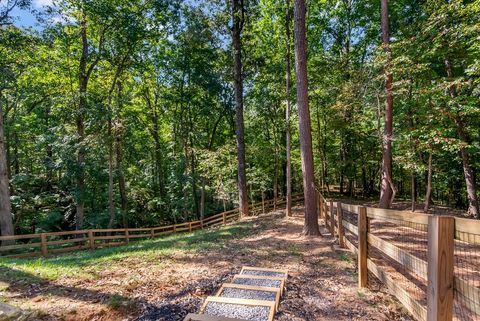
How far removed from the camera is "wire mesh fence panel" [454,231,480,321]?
1.66 meters

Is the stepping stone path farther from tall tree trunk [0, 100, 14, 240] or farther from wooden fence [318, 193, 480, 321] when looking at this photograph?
tall tree trunk [0, 100, 14, 240]

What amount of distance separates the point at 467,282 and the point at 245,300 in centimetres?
220

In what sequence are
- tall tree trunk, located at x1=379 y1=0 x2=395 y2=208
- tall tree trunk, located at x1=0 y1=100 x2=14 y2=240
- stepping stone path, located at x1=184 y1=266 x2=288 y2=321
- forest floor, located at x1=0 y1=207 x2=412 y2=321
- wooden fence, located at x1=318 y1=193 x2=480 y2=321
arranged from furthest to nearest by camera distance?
tall tree trunk, located at x1=379 y1=0 x2=395 y2=208 → tall tree trunk, located at x1=0 y1=100 x2=14 y2=240 → forest floor, located at x1=0 y1=207 x2=412 y2=321 → stepping stone path, located at x1=184 y1=266 x2=288 y2=321 → wooden fence, located at x1=318 y1=193 x2=480 y2=321

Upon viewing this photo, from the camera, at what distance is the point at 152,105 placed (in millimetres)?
20125

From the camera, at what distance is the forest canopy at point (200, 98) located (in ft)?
31.9

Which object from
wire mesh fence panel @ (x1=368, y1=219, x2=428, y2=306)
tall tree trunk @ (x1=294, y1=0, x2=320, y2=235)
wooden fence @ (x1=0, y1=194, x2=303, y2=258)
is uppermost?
tall tree trunk @ (x1=294, y1=0, x2=320, y2=235)

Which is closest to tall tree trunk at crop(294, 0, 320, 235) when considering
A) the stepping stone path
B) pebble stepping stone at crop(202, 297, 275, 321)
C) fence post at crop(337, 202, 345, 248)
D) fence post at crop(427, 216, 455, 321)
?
fence post at crop(337, 202, 345, 248)

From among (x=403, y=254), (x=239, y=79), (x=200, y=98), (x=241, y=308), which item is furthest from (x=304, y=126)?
(x=200, y=98)

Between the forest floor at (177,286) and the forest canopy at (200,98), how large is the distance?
727 centimetres

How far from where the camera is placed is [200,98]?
18.9 m

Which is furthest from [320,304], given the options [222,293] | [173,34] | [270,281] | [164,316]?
[173,34]

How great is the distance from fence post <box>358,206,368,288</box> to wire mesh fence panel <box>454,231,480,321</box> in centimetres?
102

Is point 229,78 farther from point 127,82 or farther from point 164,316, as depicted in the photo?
point 164,316

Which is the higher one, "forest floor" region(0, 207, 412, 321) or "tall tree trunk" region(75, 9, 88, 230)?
"tall tree trunk" region(75, 9, 88, 230)
